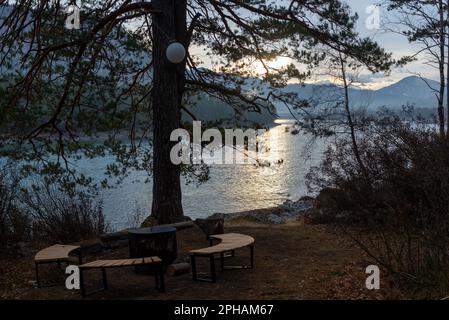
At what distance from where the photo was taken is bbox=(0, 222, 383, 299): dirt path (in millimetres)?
5434

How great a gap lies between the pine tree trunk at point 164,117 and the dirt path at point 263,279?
109 centimetres

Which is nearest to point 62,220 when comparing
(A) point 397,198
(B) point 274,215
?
(A) point 397,198

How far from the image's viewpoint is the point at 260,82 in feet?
38.5

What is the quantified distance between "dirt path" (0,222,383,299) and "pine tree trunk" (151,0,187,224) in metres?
1.09

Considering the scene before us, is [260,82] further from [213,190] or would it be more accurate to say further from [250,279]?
[213,190]

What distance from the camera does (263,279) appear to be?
6090mm

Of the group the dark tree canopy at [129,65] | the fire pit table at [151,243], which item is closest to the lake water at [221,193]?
the dark tree canopy at [129,65]

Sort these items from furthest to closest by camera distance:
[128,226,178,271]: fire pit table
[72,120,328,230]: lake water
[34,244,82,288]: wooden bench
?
[72,120,328,230]: lake water, [128,226,178,271]: fire pit table, [34,244,82,288]: wooden bench

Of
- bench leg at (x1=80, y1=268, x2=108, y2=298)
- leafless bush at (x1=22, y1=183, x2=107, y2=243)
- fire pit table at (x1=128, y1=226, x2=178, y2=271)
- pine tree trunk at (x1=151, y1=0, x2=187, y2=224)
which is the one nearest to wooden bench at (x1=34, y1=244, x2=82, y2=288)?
→ bench leg at (x1=80, y1=268, x2=108, y2=298)

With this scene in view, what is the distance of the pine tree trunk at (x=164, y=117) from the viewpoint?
9.27 meters

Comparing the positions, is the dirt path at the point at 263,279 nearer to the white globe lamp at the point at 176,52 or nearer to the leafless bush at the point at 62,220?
the leafless bush at the point at 62,220

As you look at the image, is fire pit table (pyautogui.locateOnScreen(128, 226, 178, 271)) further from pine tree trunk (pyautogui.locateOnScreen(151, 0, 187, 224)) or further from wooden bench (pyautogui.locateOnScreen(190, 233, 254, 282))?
pine tree trunk (pyautogui.locateOnScreen(151, 0, 187, 224))
